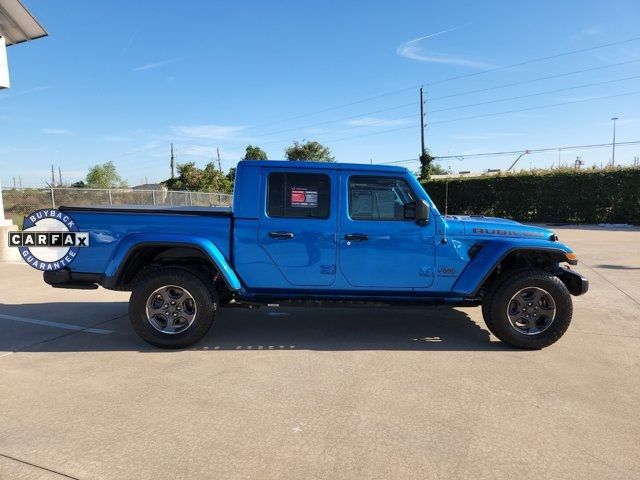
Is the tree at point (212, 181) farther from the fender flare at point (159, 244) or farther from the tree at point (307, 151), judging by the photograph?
the fender flare at point (159, 244)

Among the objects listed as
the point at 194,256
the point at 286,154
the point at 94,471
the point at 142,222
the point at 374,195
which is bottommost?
the point at 94,471

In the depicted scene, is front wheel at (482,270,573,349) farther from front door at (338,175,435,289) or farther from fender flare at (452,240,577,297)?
front door at (338,175,435,289)

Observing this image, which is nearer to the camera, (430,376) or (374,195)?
(430,376)

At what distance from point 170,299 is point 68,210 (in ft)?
4.41

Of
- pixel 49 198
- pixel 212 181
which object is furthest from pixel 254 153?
pixel 49 198

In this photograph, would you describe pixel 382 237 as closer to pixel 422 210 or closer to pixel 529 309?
pixel 422 210

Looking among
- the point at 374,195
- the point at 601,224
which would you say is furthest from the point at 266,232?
the point at 601,224

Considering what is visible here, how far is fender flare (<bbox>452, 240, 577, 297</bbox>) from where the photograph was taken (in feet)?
15.2

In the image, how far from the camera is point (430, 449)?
2.88 m

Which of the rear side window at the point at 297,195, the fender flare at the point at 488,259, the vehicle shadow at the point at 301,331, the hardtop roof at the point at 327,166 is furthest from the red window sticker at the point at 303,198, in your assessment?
the fender flare at the point at 488,259

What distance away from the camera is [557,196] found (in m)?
21.4

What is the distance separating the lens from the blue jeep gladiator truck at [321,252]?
4.61 metres

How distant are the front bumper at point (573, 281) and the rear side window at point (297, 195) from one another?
8.86 ft

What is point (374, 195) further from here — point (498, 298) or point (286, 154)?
point (286, 154)
